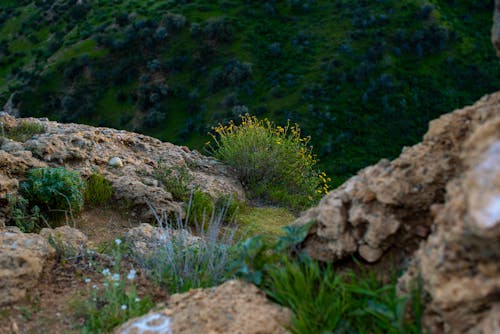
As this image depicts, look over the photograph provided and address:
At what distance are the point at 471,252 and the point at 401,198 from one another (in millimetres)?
761

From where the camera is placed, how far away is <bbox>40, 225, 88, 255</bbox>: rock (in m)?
4.02

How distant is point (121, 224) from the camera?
5.93m

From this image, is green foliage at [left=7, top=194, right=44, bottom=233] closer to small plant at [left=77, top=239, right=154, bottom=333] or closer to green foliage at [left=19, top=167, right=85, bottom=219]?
green foliage at [left=19, top=167, right=85, bottom=219]

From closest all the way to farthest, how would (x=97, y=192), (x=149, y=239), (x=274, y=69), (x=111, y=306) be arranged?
(x=111, y=306)
(x=149, y=239)
(x=97, y=192)
(x=274, y=69)

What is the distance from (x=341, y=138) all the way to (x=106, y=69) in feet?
71.7

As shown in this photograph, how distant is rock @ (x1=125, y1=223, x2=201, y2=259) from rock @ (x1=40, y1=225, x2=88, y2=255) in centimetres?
38

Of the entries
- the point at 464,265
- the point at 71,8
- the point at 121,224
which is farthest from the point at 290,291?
the point at 71,8

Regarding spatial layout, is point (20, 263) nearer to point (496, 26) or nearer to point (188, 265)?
point (188, 265)

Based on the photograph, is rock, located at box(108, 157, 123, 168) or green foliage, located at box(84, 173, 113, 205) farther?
rock, located at box(108, 157, 123, 168)

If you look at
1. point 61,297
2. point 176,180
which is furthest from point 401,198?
point 176,180

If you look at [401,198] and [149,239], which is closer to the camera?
[401,198]

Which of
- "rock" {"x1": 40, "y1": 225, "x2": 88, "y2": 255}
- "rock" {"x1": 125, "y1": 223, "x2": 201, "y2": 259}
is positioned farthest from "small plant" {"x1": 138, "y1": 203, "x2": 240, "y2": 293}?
"rock" {"x1": 40, "y1": 225, "x2": 88, "y2": 255}

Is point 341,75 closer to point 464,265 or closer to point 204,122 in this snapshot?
point 204,122

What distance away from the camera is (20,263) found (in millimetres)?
3488
